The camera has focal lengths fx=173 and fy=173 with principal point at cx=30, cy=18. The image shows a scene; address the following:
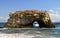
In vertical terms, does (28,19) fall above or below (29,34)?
above

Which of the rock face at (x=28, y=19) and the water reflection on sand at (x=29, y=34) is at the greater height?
the rock face at (x=28, y=19)

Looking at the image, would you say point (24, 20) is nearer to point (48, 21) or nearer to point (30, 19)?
point (30, 19)

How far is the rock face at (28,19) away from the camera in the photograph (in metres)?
49.4

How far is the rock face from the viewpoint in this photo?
49.4 m

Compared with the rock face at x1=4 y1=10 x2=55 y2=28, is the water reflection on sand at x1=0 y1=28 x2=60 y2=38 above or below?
below

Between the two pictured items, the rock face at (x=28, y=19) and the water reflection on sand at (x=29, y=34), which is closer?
the water reflection on sand at (x=29, y=34)

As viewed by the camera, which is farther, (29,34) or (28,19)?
Answer: (28,19)

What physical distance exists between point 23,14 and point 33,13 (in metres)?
3.07

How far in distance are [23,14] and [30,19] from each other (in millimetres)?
2706

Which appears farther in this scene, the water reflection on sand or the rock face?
the rock face

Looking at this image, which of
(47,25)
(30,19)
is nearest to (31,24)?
(30,19)

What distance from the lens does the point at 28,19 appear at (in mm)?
50656

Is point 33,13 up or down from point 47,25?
up

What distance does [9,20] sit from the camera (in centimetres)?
5125
